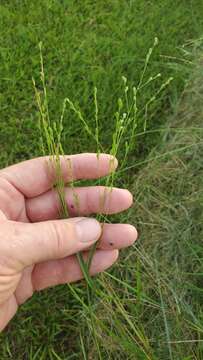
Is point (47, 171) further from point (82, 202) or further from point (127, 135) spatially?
point (127, 135)

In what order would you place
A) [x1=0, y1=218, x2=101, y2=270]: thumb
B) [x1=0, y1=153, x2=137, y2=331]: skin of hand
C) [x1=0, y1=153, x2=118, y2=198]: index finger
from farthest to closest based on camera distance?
[x1=0, y1=153, x2=118, y2=198]: index finger, [x1=0, y1=153, x2=137, y2=331]: skin of hand, [x1=0, y1=218, x2=101, y2=270]: thumb

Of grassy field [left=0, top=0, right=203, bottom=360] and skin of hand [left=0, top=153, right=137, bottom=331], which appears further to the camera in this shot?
grassy field [left=0, top=0, right=203, bottom=360]

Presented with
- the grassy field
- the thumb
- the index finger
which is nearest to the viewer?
the thumb

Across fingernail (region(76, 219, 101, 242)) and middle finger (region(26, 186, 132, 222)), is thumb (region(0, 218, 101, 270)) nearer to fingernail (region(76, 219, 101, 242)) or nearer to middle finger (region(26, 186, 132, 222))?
fingernail (region(76, 219, 101, 242))

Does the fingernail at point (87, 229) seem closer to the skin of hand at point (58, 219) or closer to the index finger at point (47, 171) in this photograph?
the skin of hand at point (58, 219)

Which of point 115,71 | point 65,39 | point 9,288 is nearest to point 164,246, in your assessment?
point 9,288

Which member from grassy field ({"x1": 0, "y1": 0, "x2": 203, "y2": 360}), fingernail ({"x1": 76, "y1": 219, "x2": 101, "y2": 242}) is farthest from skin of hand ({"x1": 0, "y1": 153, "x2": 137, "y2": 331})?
grassy field ({"x1": 0, "y1": 0, "x2": 203, "y2": 360})
